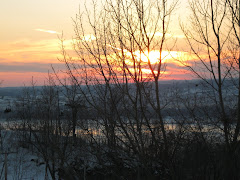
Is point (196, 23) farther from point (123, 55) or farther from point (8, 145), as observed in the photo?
point (8, 145)

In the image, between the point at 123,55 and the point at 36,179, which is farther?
the point at 36,179

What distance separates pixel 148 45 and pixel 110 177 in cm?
483

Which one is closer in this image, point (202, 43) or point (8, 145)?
point (202, 43)

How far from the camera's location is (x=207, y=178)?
7465 millimetres

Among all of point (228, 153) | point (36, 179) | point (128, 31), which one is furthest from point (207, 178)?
point (36, 179)

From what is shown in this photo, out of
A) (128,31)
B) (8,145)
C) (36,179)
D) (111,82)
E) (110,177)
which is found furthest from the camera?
(8,145)

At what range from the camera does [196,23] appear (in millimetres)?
7770

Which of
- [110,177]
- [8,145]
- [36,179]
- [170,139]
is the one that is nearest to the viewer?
[170,139]

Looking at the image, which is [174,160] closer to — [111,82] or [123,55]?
[111,82]

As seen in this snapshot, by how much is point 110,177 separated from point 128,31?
5.08 m

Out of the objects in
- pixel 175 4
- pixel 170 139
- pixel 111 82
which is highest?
pixel 175 4

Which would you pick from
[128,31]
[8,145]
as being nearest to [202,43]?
[128,31]

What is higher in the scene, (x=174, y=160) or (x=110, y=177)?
(x=174, y=160)

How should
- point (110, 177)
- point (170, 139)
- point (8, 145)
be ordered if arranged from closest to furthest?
point (170, 139) < point (110, 177) < point (8, 145)
